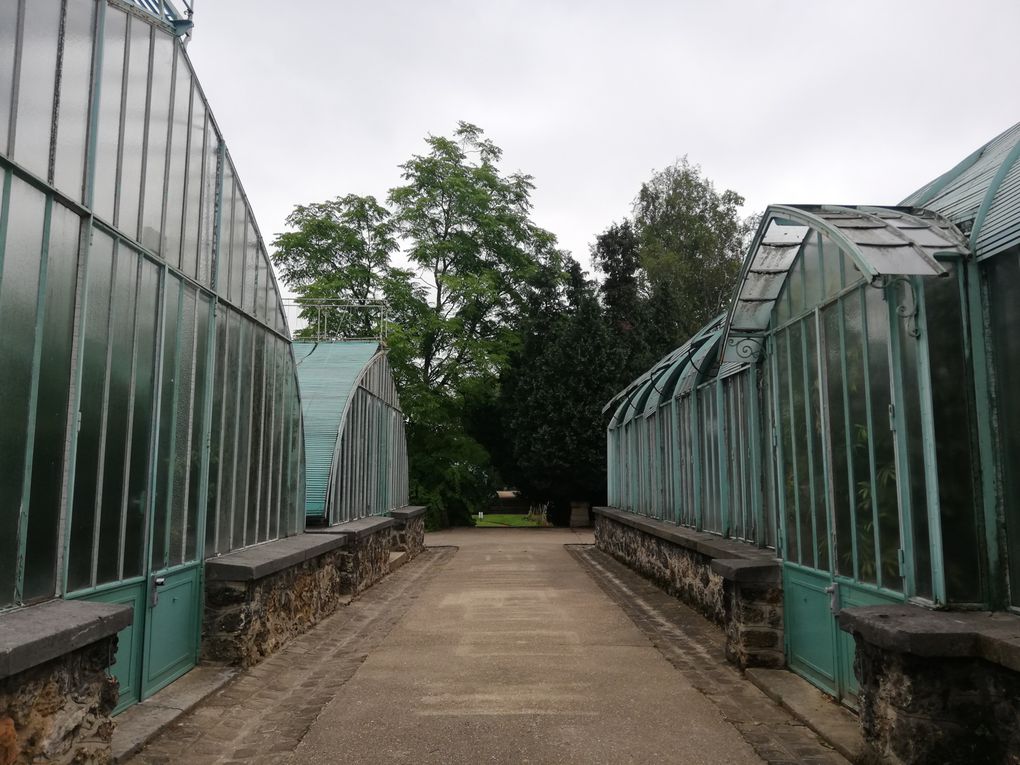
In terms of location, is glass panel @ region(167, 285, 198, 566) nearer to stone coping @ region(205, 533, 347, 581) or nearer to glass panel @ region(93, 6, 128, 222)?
stone coping @ region(205, 533, 347, 581)

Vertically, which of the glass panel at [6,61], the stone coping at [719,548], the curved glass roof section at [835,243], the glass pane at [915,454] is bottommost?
the stone coping at [719,548]

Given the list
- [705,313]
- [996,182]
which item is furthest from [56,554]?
[705,313]

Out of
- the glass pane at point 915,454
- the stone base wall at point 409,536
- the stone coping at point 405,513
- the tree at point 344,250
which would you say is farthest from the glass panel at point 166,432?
the tree at point 344,250

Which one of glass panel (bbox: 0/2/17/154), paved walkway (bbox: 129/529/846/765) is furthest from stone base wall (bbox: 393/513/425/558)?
glass panel (bbox: 0/2/17/154)

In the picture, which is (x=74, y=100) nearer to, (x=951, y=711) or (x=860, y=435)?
(x=860, y=435)

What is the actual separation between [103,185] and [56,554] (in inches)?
93.9

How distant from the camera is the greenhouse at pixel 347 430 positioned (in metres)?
12.8

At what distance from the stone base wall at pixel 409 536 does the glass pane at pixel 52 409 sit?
12612 mm

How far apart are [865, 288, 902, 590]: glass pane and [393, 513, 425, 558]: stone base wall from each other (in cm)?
1294

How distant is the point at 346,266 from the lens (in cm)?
2995

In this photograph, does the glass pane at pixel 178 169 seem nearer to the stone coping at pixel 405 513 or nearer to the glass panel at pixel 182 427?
the glass panel at pixel 182 427

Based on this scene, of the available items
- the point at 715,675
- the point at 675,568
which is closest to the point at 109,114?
the point at 715,675

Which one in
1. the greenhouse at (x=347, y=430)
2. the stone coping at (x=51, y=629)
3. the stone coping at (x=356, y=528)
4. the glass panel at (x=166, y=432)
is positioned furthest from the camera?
the greenhouse at (x=347, y=430)

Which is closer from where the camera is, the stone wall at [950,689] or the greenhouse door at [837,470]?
the stone wall at [950,689]
